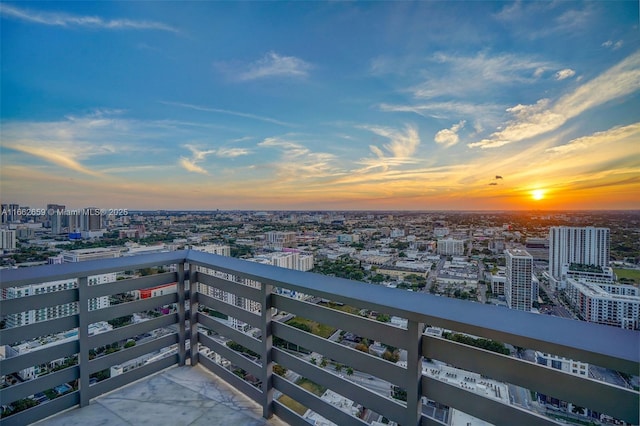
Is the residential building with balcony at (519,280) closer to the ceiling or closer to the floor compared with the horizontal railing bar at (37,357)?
closer to the ceiling

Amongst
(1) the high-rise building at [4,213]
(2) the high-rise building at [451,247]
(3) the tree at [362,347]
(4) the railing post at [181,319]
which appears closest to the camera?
(3) the tree at [362,347]

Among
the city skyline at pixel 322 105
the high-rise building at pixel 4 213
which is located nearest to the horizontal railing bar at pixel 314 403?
the city skyline at pixel 322 105

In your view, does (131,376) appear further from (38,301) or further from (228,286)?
(228,286)

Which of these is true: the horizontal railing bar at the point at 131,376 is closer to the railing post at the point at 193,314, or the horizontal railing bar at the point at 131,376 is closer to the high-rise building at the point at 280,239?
the railing post at the point at 193,314

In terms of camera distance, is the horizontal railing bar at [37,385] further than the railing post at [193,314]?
No

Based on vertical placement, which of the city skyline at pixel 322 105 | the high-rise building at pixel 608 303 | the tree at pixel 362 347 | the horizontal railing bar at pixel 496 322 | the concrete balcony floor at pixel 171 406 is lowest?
the concrete balcony floor at pixel 171 406

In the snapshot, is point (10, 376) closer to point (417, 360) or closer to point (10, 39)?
point (417, 360)
